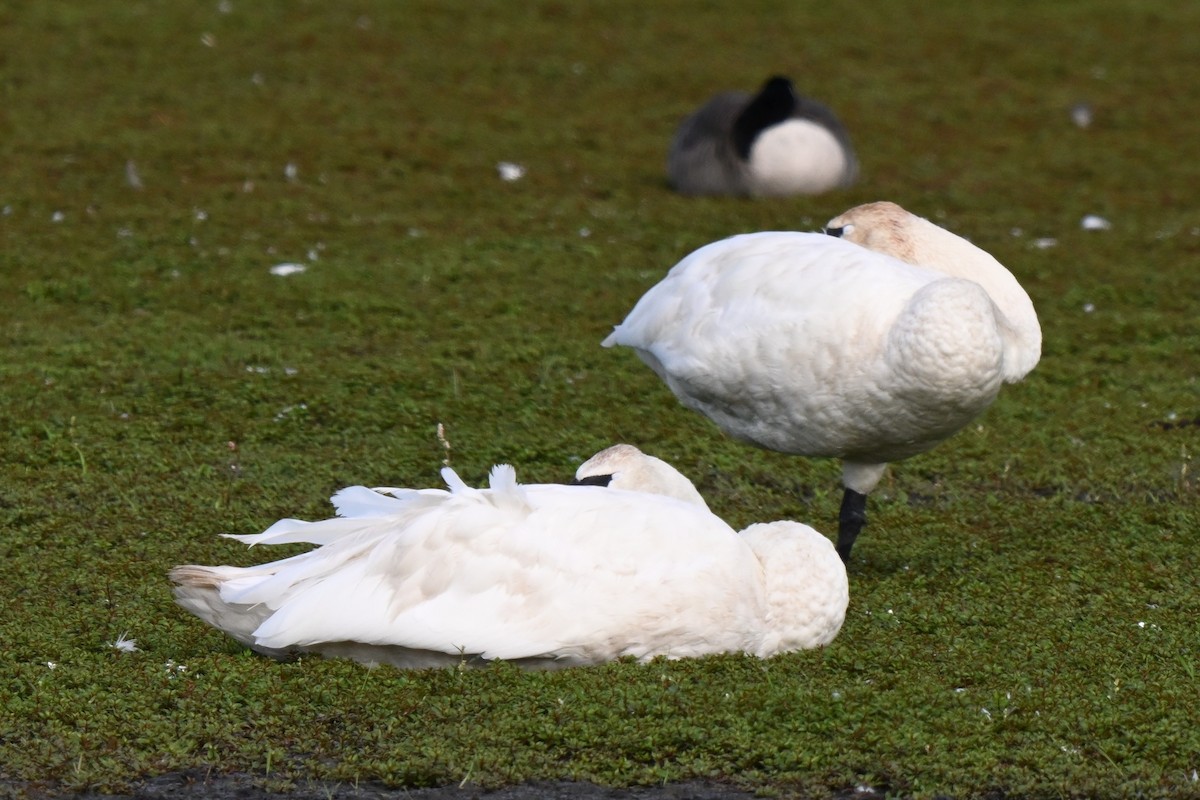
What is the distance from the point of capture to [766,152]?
10.4 m

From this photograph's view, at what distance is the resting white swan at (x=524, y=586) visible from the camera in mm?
4250

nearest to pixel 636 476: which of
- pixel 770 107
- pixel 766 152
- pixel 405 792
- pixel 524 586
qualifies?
pixel 524 586

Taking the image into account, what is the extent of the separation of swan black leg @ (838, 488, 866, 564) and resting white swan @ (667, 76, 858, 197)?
5221 mm

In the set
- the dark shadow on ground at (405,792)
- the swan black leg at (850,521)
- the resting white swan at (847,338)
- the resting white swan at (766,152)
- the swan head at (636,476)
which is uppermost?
the resting white swan at (847,338)

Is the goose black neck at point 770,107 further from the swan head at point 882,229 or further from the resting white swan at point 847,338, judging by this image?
the resting white swan at point 847,338

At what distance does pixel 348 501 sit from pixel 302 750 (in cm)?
86

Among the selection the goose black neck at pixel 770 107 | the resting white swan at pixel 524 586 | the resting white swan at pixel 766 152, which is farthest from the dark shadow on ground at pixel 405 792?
the goose black neck at pixel 770 107

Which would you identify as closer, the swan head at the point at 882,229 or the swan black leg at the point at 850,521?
the swan black leg at the point at 850,521

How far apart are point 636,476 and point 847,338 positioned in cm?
74

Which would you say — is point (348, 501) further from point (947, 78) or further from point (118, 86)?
point (947, 78)

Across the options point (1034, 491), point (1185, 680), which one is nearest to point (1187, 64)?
point (1034, 491)

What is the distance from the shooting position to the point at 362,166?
1073 cm

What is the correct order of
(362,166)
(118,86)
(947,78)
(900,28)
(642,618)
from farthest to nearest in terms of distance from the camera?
(900,28) → (947,78) → (118,86) → (362,166) → (642,618)

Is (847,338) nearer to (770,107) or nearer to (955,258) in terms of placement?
(955,258)
